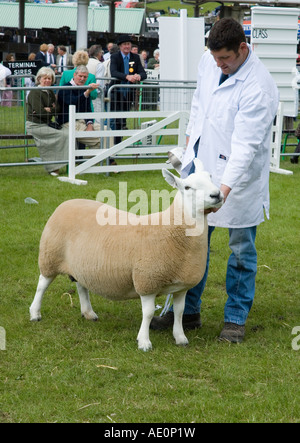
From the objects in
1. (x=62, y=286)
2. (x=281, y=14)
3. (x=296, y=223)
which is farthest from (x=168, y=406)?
(x=281, y=14)

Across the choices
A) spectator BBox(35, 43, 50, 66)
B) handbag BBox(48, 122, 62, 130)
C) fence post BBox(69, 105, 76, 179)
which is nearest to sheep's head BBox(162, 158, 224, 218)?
fence post BBox(69, 105, 76, 179)

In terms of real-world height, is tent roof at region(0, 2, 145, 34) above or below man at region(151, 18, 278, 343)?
above

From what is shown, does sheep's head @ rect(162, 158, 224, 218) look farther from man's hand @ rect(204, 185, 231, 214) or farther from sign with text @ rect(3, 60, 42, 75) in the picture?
sign with text @ rect(3, 60, 42, 75)

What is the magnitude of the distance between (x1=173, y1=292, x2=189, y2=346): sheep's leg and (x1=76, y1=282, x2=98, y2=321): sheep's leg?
2.45ft

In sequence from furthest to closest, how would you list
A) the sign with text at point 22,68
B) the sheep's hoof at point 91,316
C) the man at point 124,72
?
1. the sign with text at point 22,68
2. the man at point 124,72
3. the sheep's hoof at point 91,316

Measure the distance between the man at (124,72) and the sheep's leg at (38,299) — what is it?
687 cm

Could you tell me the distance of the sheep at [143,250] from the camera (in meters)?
4.12

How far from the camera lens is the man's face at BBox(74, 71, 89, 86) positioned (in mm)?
10805

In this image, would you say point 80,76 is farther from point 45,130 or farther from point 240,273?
point 240,273

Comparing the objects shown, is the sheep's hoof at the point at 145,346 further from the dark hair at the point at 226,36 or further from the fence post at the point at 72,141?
the fence post at the point at 72,141

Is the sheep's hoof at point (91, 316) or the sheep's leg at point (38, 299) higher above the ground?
the sheep's leg at point (38, 299)

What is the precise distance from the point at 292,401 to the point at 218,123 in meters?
1.83

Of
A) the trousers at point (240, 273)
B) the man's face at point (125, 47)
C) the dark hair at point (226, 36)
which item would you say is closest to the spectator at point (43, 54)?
the man's face at point (125, 47)

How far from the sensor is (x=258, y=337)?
15.4 ft
